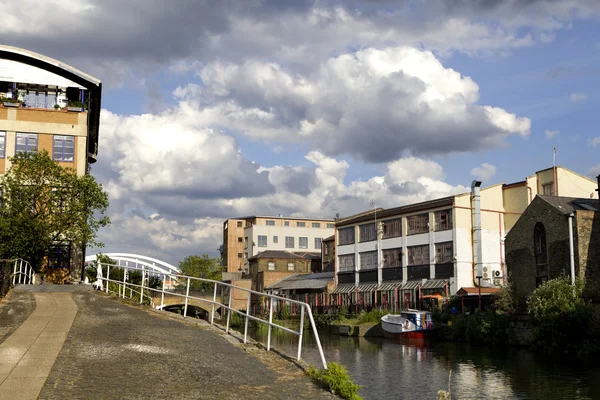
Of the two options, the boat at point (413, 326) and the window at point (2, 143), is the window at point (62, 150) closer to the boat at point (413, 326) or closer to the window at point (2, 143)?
the window at point (2, 143)

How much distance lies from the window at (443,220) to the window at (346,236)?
44.0 ft

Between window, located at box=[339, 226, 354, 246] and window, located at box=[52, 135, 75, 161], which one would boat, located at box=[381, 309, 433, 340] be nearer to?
window, located at box=[339, 226, 354, 246]

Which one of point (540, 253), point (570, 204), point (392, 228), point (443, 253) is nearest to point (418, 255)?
point (443, 253)

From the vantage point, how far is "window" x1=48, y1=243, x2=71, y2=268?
133 ft

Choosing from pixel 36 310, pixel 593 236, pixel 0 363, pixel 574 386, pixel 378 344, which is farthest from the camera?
pixel 378 344

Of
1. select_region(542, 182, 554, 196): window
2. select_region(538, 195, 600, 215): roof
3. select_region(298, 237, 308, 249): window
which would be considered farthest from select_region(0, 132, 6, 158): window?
select_region(298, 237, 308, 249): window

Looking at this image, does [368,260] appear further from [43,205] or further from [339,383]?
[339,383]

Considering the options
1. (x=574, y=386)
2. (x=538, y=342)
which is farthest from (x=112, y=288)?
(x=538, y=342)

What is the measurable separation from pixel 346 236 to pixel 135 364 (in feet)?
224

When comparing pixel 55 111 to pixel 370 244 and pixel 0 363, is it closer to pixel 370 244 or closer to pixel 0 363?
pixel 0 363

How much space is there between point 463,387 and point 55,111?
30347 millimetres

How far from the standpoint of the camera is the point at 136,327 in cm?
1548

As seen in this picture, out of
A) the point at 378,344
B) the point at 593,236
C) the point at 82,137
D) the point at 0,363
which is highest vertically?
the point at 82,137

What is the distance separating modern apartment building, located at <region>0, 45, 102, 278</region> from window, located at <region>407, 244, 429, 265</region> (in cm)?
3617
